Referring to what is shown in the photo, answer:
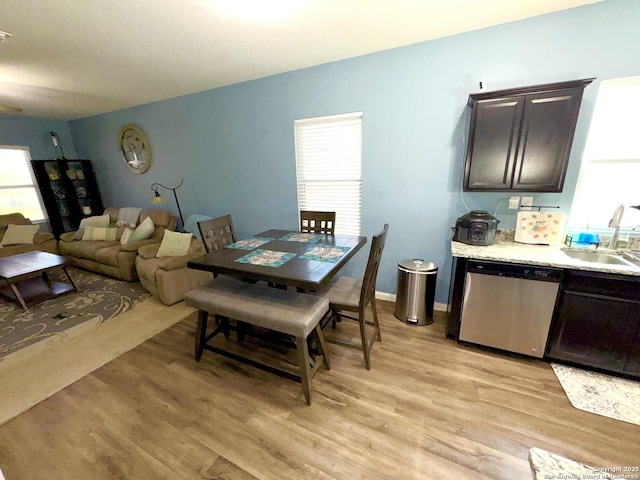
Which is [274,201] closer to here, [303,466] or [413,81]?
[413,81]

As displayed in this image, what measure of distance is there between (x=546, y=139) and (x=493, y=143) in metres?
0.33

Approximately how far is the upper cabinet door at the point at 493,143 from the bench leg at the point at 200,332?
247cm

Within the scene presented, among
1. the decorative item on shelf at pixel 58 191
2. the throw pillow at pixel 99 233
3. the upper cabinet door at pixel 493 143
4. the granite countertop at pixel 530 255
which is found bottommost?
the throw pillow at pixel 99 233

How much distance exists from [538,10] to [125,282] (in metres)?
5.28

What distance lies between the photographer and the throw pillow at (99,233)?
4188 millimetres

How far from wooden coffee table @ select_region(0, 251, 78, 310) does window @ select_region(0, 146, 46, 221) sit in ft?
6.86

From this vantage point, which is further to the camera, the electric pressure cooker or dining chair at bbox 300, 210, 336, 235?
dining chair at bbox 300, 210, 336, 235

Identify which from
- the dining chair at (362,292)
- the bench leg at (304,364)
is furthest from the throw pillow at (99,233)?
the bench leg at (304,364)

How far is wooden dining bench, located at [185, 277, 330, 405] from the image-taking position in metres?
→ 1.66

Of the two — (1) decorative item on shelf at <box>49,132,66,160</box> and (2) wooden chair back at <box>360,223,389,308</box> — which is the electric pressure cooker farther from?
(1) decorative item on shelf at <box>49,132,66,160</box>

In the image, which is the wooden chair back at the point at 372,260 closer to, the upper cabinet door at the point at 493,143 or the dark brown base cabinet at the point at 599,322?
the upper cabinet door at the point at 493,143

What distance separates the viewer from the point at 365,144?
271 centimetres

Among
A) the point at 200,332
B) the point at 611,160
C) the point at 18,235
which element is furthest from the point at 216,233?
the point at 18,235

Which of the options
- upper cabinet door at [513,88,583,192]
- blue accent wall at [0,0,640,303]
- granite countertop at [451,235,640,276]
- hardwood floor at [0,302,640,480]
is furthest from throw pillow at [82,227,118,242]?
→ upper cabinet door at [513,88,583,192]
